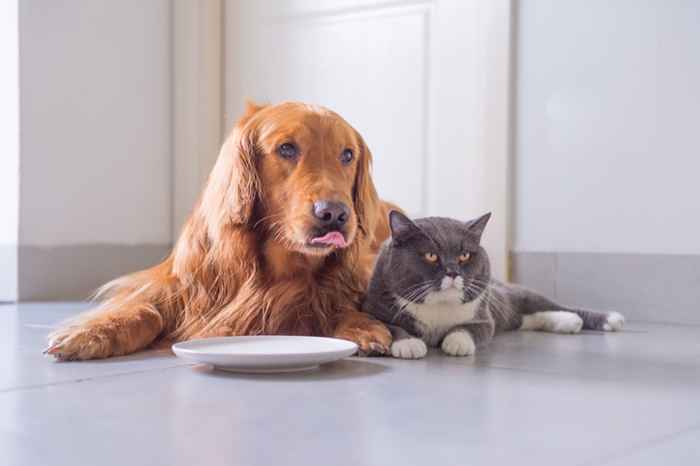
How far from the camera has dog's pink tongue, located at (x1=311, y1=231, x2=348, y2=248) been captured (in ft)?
4.98

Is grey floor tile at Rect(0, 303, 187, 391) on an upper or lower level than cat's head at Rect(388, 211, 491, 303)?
lower

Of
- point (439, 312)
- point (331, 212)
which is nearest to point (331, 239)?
point (331, 212)

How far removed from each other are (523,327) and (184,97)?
161 cm

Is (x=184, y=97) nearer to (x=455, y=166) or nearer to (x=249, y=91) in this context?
(x=249, y=91)

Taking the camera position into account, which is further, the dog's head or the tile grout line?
the dog's head

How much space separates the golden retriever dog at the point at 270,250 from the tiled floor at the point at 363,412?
97 millimetres

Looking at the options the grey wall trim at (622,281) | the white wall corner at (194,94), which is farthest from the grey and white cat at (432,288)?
the white wall corner at (194,94)

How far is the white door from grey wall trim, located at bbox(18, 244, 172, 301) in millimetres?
762

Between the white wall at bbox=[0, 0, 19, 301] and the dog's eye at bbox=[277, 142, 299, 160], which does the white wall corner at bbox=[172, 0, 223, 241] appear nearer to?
the white wall at bbox=[0, 0, 19, 301]

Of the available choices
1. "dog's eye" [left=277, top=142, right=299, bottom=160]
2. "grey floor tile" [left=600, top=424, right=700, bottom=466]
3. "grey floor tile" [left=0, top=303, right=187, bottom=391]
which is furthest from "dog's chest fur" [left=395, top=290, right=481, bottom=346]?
"grey floor tile" [left=600, top=424, right=700, bottom=466]

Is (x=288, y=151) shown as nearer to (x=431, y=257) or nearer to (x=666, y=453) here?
(x=431, y=257)

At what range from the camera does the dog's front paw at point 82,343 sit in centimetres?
146

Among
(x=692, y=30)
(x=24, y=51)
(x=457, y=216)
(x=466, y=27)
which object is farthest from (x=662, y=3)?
(x=24, y=51)

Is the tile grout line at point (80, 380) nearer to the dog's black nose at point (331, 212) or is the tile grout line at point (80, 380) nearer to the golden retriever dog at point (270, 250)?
the golden retriever dog at point (270, 250)
